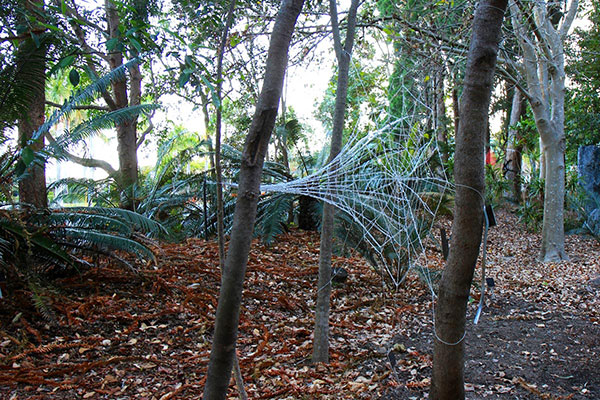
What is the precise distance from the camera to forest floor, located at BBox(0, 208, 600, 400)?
118 inches

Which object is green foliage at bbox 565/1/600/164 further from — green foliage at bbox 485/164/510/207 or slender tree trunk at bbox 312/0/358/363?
slender tree trunk at bbox 312/0/358/363

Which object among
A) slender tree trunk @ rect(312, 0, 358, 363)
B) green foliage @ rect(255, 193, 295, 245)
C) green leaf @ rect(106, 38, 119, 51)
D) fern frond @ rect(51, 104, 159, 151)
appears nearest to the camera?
green leaf @ rect(106, 38, 119, 51)

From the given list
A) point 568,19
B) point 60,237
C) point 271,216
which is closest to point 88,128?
point 60,237

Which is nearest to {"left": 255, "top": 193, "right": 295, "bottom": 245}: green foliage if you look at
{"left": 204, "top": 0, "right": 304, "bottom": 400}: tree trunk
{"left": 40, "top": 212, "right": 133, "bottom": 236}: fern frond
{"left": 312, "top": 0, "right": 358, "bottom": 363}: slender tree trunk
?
{"left": 40, "top": 212, "right": 133, "bottom": 236}: fern frond

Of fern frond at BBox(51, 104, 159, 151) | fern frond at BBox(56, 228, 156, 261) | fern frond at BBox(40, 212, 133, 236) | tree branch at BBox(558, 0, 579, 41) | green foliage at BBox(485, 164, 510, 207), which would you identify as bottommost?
fern frond at BBox(56, 228, 156, 261)

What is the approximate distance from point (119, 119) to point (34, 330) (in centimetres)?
A: 222

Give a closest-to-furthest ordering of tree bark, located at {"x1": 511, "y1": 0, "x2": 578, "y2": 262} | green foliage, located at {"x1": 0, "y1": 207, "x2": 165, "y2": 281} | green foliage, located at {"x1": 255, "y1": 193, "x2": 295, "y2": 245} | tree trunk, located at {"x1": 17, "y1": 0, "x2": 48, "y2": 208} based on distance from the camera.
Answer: green foliage, located at {"x1": 0, "y1": 207, "x2": 165, "y2": 281} → tree trunk, located at {"x1": 17, "y1": 0, "x2": 48, "y2": 208} → green foliage, located at {"x1": 255, "y1": 193, "x2": 295, "y2": 245} → tree bark, located at {"x1": 511, "y1": 0, "x2": 578, "y2": 262}

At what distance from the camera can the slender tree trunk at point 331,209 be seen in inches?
131

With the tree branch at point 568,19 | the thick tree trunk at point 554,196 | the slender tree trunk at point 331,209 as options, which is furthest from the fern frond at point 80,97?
the tree branch at point 568,19

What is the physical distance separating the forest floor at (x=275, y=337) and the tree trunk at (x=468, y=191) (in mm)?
806

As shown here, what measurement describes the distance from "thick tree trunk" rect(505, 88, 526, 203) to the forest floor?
23.1 ft

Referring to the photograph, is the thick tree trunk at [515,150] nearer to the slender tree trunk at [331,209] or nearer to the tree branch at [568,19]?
the tree branch at [568,19]

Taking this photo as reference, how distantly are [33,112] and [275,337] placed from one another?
133 inches

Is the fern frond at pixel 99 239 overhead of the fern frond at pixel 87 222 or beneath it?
beneath
